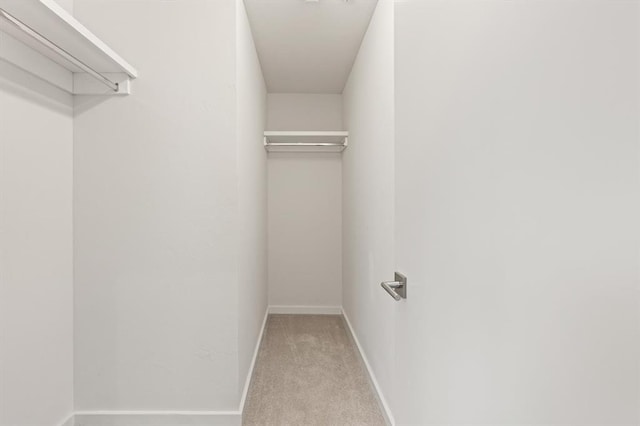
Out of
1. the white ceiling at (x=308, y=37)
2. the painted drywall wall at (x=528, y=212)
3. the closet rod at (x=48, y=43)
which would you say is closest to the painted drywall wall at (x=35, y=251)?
the closet rod at (x=48, y=43)

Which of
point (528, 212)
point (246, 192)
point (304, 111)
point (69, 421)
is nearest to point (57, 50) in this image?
point (246, 192)

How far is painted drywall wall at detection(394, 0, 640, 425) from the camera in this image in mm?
391

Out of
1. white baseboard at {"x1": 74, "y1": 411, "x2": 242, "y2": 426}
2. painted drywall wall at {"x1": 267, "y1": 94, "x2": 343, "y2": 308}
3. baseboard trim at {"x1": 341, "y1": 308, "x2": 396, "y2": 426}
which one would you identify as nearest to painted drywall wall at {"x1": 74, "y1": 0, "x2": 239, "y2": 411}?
white baseboard at {"x1": 74, "y1": 411, "x2": 242, "y2": 426}

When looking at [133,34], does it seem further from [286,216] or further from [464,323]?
[286,216]

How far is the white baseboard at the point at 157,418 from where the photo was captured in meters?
1.90

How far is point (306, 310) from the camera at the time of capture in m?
4.12

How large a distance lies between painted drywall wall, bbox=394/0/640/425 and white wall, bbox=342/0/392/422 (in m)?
1.11

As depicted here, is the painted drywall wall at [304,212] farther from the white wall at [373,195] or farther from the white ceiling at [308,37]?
the white wall at [373,195]

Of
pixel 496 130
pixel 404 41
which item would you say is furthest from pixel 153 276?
pixel 496 130

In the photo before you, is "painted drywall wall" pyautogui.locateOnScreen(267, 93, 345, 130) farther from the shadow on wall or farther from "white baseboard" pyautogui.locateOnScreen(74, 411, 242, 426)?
"white baseboard" pyautogui.locateOnScreen(74, 411, 242, 426)

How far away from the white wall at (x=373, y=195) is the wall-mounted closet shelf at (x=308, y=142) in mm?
260

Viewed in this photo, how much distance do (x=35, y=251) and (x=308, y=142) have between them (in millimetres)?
2797

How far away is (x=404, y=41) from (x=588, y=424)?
3.21 ft

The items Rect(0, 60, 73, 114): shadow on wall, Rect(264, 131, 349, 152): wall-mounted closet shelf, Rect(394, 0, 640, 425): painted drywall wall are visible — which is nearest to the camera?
Rect(394, 0, 640, 425): painted drywall wall
